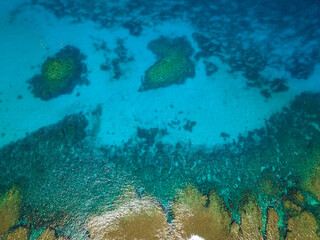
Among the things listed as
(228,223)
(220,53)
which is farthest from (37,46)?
(228,223)

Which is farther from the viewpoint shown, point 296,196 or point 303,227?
point 296,196

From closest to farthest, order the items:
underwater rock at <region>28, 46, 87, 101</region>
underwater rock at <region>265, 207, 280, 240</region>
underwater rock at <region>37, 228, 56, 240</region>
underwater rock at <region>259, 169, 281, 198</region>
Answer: underwater rock at <region>265, 207, 280, 240</region>
underwater rock at <region>37, 228, 56, 240</region>
underwater rock at <region>259, 169, 281, 198</region>
underwater rock at <region>28, 46, 87, 101</region>

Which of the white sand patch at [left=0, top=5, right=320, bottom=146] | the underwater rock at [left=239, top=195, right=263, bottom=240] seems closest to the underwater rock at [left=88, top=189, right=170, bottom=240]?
the white sand patch at [left=0, top=5, right=320, bottom=146]

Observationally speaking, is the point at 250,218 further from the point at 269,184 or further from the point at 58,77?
the point at 58,77

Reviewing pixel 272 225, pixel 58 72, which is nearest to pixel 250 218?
pixel 272 225

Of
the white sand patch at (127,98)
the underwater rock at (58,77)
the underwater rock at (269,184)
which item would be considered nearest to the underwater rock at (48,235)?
the white sand patch at (127,98)

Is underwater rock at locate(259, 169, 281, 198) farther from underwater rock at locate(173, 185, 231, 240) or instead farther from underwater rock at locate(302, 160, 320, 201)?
underwater rock at locate(173, 185, 231, 240)
